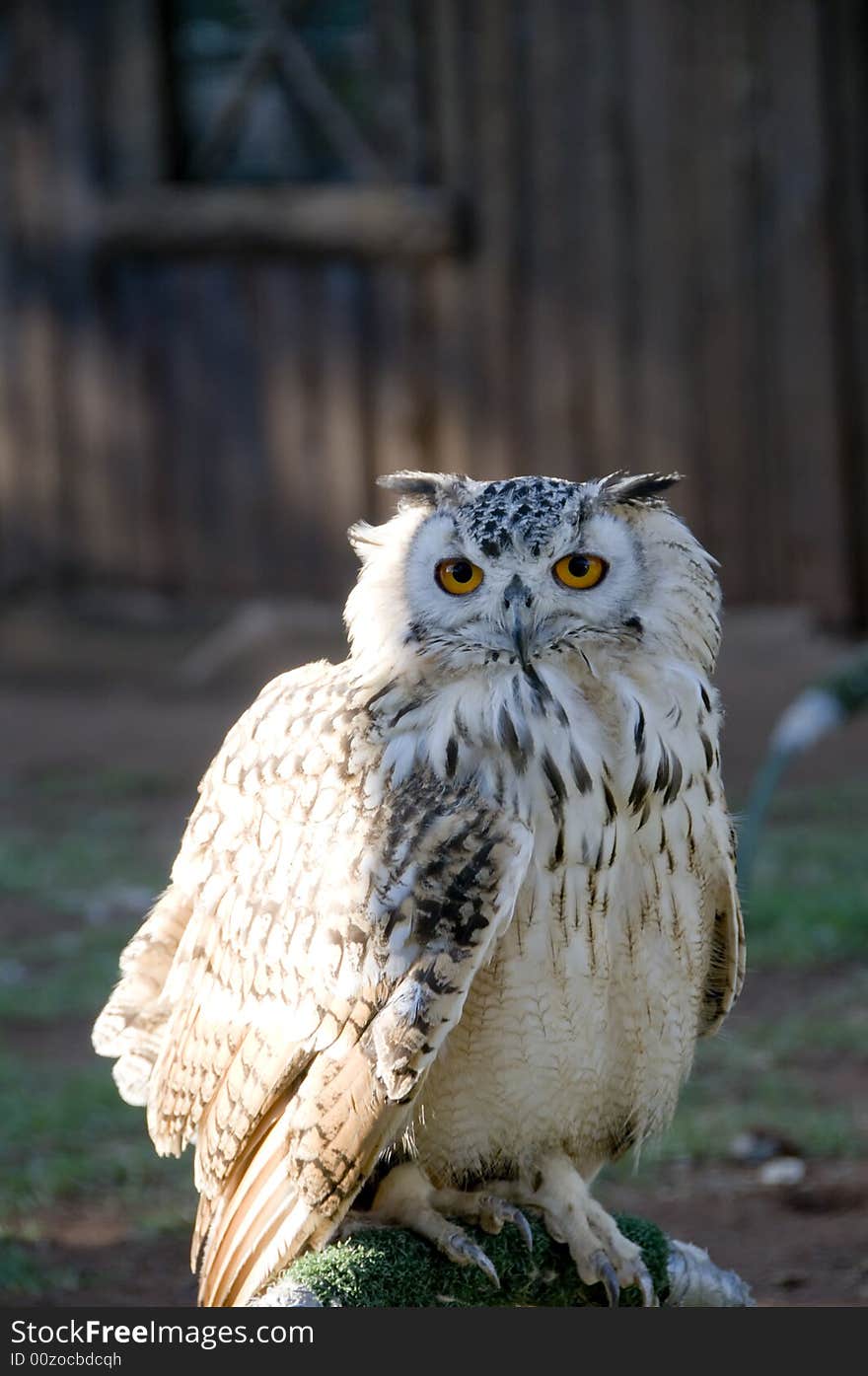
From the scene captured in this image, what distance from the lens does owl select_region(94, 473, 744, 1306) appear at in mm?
2754

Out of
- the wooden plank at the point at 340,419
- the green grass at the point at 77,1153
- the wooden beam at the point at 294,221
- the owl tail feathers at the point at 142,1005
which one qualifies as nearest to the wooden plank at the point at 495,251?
the wooden beam at the point at 294,221

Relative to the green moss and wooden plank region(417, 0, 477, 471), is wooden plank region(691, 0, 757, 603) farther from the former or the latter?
the green moss

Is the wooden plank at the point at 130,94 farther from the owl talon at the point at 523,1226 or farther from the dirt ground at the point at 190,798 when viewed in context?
the owl talon at the point at 523,1226

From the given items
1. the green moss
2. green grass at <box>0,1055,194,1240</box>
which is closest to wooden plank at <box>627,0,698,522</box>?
green grass at <box>0,1055,194,1240</box>

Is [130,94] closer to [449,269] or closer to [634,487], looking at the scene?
[449,269]

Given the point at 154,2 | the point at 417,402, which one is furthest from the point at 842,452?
the point at 154,2

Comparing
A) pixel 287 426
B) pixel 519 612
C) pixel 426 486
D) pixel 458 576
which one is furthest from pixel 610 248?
pixel 519 612

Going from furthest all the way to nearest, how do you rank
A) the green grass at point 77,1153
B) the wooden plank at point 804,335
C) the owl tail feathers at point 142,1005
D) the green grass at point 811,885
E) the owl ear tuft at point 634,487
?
the wooden plank at point 804,335, the green grass at point 811,885, the green grass at point 77,1153, the owl tail feathers at point 142,1005, the owl ear tuft at point 634,487

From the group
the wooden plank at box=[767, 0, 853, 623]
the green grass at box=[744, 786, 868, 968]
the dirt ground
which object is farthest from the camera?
the wooden plank at box=[767, 0, 853, 623]

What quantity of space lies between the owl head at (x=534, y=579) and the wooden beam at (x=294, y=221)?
20.6 feet

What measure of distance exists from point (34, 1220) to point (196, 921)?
74.2 inches

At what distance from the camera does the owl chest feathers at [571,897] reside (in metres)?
2.79

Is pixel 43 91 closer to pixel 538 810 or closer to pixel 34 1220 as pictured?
pixel 34 1220

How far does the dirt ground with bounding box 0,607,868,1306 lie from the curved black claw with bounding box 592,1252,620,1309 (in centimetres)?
107
